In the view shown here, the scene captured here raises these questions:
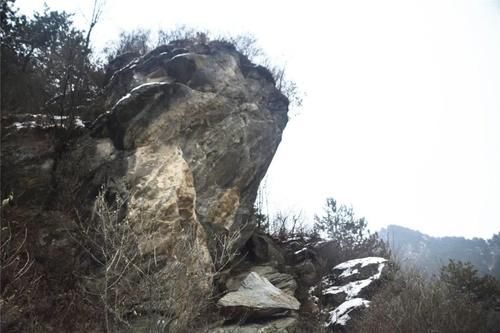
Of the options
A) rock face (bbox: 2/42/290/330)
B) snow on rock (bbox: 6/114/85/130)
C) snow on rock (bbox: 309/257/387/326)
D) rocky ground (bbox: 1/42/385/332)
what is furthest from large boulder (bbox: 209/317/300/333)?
snow on rock (bbox: 6/114/85/130)

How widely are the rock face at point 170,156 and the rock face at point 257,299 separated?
4.21 ft

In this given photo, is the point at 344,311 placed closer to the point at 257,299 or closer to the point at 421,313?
the point at 421,313

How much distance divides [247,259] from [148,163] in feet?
19.6

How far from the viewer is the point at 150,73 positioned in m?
13.0

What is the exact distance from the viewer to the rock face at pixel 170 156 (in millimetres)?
9570

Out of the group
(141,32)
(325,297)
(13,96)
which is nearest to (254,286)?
(325,297)

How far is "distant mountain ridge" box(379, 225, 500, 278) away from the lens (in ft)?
137

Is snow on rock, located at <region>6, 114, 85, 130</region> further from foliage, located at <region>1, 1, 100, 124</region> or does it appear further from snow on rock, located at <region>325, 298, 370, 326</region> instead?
snow on rock, located at <region>325, 298, 370, 326</region>

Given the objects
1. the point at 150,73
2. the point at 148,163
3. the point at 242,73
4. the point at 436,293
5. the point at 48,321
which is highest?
the point at 242,73

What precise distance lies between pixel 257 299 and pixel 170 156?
209 inches

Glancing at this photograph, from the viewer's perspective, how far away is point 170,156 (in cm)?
1083

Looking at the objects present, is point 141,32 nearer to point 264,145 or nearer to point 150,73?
point 150,73

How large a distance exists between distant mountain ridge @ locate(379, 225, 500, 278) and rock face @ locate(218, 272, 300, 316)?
30.8 meters

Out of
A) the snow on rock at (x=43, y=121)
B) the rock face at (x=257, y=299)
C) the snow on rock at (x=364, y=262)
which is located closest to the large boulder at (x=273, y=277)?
the rock face at (x=257, y=299)
